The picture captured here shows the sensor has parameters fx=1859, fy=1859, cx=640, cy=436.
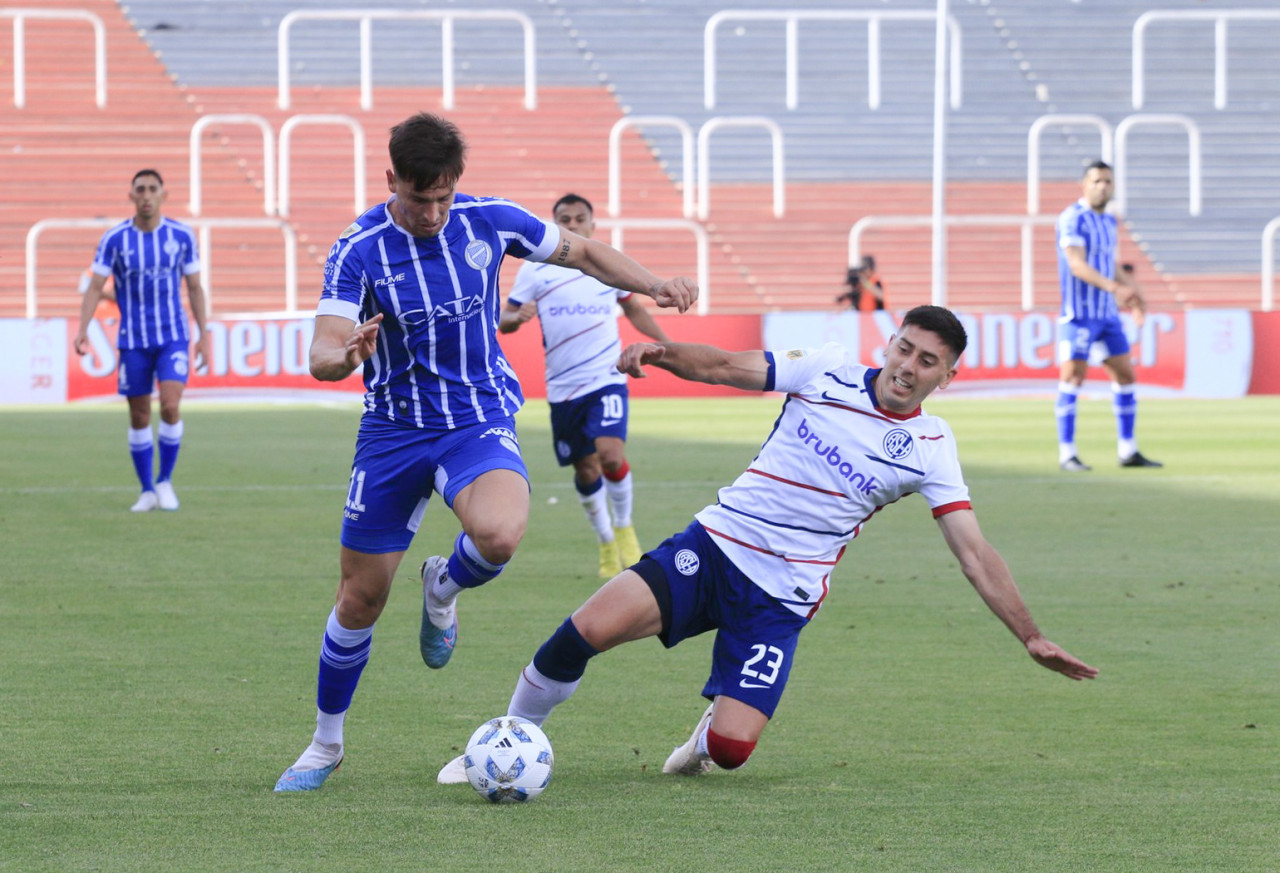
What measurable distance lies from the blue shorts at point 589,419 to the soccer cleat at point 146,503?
3740 millimetres

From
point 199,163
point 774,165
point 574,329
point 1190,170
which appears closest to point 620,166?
point 774,165

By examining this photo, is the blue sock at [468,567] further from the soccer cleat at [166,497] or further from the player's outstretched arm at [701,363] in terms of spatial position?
the soccer cleat at [166,497]

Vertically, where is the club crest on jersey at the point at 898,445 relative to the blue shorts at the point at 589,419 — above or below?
above

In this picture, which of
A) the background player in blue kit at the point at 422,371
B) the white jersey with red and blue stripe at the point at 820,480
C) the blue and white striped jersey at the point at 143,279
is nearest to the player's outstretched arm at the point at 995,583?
the white jersey with red and blue stripe at the point at 820,480

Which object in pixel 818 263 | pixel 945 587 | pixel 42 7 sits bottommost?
pixel 945 587

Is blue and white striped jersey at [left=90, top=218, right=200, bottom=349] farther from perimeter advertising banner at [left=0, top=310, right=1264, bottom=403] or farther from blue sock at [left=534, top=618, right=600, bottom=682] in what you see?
perimeter advertising banner at [left=0, top=310, right=1264, bottom=403]

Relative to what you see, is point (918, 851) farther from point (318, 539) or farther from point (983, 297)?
point (983, 297)

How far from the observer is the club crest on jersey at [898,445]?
5.54m

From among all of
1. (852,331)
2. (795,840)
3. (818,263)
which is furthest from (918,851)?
(818,263)

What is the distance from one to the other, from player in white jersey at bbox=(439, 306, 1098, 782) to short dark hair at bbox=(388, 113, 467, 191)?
760mm

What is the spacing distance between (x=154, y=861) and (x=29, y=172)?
1049 inches

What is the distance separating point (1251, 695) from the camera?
22.0 feet

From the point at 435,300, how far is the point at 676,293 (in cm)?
71

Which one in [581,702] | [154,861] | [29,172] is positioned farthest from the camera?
[29,172]
